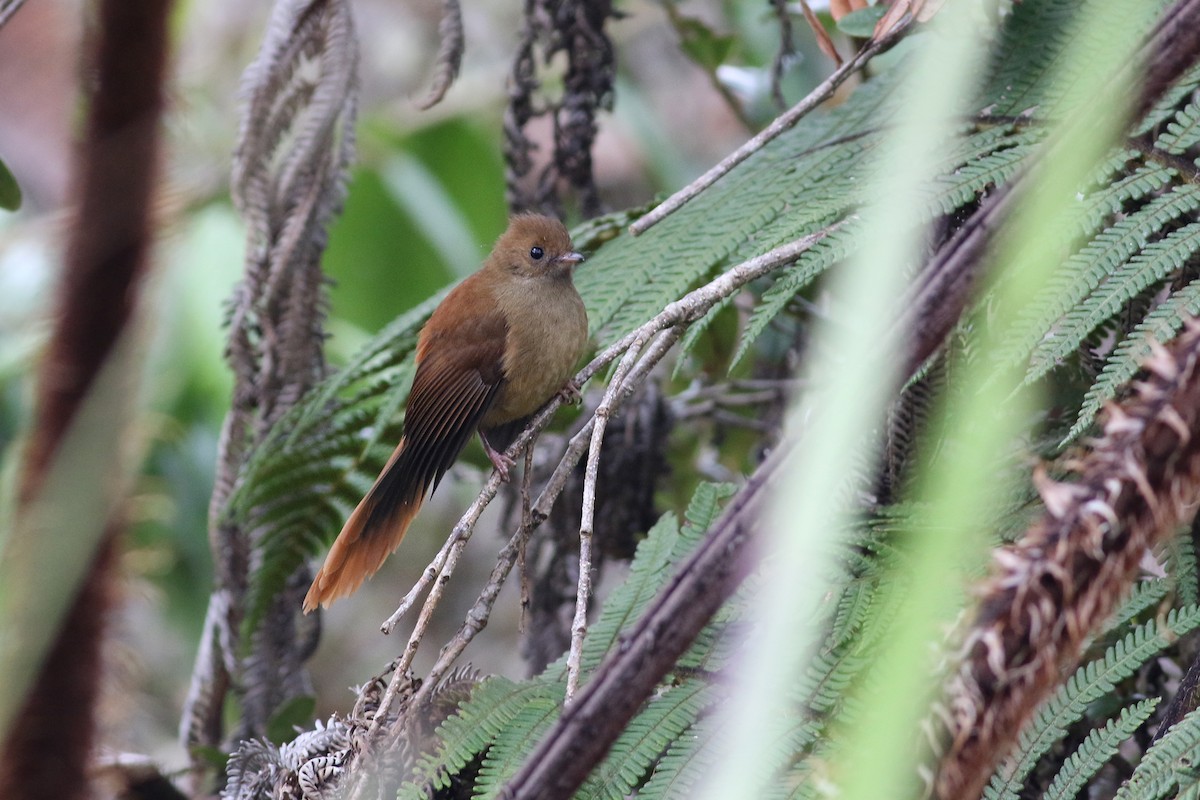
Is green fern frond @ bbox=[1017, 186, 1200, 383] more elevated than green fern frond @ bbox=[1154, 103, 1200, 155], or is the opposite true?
green fern frond @ bbox=[1154, 103, 1200, 155]

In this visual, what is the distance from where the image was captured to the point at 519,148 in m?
3.04

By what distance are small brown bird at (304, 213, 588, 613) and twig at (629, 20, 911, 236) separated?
74cm

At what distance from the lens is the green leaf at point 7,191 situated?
1.95 meters

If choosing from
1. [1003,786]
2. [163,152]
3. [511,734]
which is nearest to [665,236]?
[511,734]

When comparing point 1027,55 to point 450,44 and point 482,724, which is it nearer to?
point 450,44

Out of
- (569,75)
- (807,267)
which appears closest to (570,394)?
(807,267)

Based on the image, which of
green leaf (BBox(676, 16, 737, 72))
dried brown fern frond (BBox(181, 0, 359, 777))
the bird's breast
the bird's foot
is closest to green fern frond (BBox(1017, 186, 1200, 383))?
the bird's foot

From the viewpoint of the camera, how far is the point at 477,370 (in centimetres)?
285

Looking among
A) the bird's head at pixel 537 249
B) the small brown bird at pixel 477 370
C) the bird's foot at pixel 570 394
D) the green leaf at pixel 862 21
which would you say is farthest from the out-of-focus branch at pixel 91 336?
the bird's head at pixel 537 249

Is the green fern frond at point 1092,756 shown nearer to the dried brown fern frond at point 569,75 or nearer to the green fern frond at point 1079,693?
the green fern frond at point 1079,693

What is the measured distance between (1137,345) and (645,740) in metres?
0.85

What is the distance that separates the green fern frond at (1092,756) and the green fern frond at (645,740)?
1.52ft

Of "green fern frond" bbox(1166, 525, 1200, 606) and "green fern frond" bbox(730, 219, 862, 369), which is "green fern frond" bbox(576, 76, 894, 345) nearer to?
"green fern frond" bbox(730, 219, 862, 369)

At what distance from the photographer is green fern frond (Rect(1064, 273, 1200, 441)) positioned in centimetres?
158
